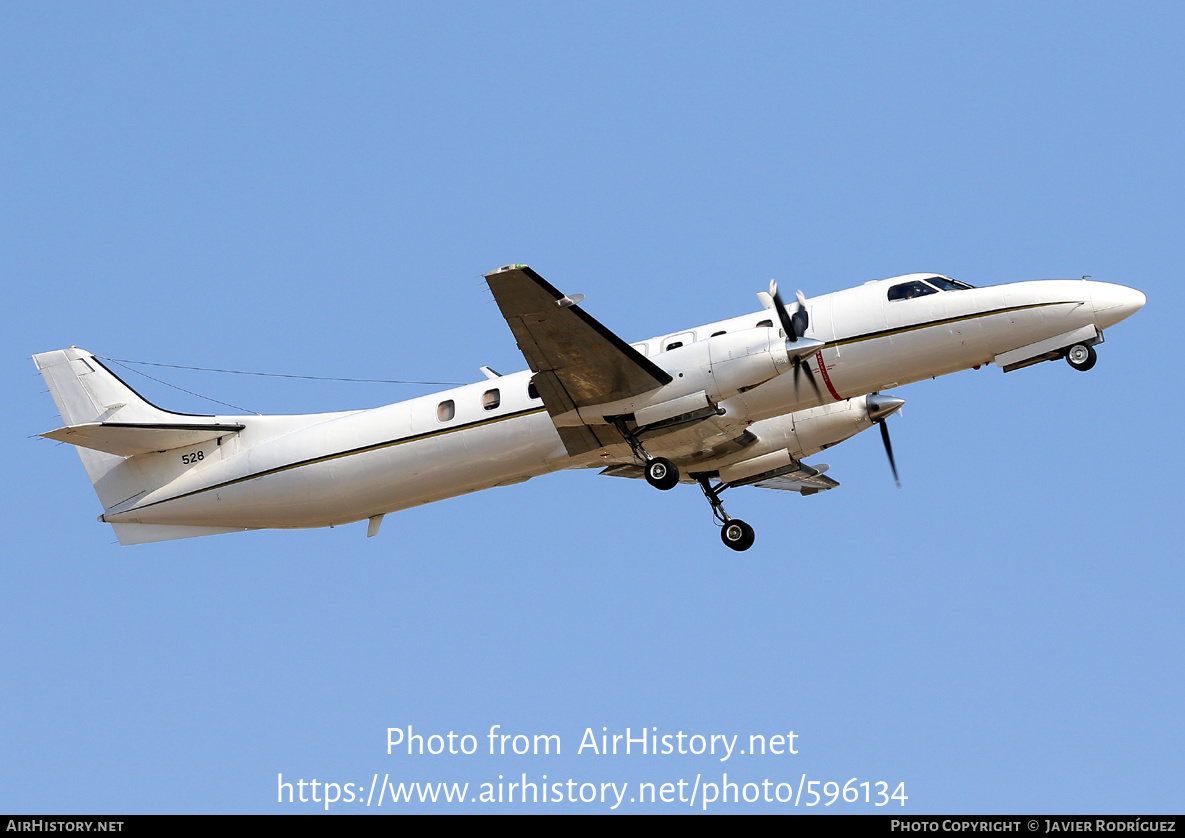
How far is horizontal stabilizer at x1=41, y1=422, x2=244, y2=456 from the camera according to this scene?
2075 centimetres

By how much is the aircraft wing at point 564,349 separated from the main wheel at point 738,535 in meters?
4.31

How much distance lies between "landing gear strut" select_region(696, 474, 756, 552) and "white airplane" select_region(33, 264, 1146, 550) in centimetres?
4

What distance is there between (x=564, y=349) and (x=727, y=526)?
5684mm

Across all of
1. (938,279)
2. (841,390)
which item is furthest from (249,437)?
(938,279)

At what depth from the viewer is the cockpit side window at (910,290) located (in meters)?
18.8

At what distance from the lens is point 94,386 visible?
22.8 meters

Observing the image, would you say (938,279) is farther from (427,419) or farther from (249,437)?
(249,437)

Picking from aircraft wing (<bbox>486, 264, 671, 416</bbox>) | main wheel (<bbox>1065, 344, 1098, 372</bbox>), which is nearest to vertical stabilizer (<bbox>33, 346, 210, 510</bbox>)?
aircraft wing (<bbox>486, 264, 671, 416</bbox>)

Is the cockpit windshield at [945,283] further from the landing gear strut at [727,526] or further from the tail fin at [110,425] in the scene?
the tail fin at [110,425]

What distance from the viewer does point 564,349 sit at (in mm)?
18250

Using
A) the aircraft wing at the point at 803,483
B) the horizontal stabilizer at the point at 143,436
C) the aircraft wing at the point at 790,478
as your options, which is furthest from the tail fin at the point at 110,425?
the aircraft wing at the point at 803,483

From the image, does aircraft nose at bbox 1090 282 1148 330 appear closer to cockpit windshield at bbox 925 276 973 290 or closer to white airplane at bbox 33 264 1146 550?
white airplane at bbox 33 264 1146 550
